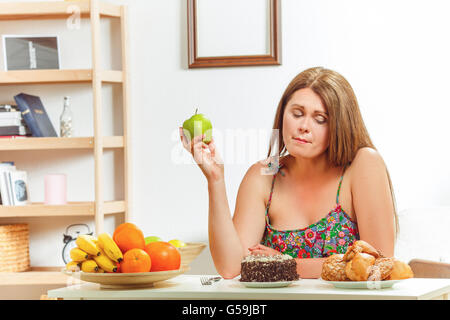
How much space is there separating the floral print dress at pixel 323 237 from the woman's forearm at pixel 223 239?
3.4 inches

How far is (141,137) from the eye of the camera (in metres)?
1.14

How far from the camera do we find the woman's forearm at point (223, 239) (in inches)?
32.2

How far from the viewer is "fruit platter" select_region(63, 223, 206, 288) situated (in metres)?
0.62

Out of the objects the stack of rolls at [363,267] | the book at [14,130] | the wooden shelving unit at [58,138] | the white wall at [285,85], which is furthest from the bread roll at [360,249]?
the book at [14,130]

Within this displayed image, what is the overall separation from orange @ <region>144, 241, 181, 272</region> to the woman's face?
27 cm

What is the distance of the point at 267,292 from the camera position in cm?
58

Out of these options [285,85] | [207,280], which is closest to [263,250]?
[207,280]

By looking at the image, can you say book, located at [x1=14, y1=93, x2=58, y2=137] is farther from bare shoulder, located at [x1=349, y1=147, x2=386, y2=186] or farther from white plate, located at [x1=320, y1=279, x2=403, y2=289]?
white plate, located at [x1=320, y1=279, x2=403, y2=289]

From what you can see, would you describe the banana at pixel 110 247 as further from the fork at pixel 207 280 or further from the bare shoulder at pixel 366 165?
the bare shoulder at pixel 366 165

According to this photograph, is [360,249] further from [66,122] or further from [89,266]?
[66,122]

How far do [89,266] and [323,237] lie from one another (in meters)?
0.39

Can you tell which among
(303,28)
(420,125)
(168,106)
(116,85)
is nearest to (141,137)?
(168,106)

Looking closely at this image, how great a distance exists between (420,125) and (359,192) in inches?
13.7
